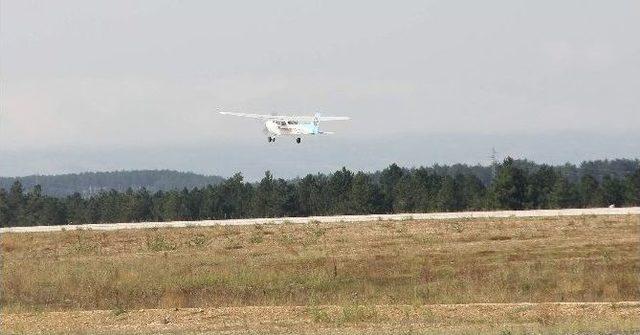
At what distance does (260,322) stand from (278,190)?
76.8 metres

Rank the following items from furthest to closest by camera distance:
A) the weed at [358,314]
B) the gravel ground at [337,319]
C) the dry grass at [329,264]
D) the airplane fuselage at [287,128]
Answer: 1. the airplane fuselage at [287,128]
2. the dry grass at [329,264]
3. the weed at [358,314]
4. the gravel ground at [337,319]

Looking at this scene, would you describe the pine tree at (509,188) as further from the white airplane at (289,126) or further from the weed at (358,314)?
the weed at (358,314)

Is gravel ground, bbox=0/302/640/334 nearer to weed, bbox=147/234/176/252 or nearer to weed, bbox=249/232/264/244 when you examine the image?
weed, bbox=147/234/176/252

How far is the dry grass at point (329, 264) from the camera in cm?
3931

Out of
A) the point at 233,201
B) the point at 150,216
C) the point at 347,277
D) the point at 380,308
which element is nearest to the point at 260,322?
the point at 380,308

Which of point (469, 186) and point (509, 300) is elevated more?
point (469, 186)

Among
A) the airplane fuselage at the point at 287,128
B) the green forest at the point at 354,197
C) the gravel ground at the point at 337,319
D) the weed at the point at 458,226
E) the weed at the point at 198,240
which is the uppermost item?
the airplane fuselage at the point at 287,128

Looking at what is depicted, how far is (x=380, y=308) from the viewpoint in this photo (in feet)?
104

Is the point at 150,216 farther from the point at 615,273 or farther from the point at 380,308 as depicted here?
the point at 380,308

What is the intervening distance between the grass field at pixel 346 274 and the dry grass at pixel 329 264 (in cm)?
8

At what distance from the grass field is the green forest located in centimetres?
3663

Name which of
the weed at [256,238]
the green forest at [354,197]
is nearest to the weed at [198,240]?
the weed at [256,238]

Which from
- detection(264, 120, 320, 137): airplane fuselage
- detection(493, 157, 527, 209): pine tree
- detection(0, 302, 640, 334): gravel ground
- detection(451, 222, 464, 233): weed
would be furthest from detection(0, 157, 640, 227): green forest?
detection(0, 302, 640, 334): gravel ground

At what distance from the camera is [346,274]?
43719mm
